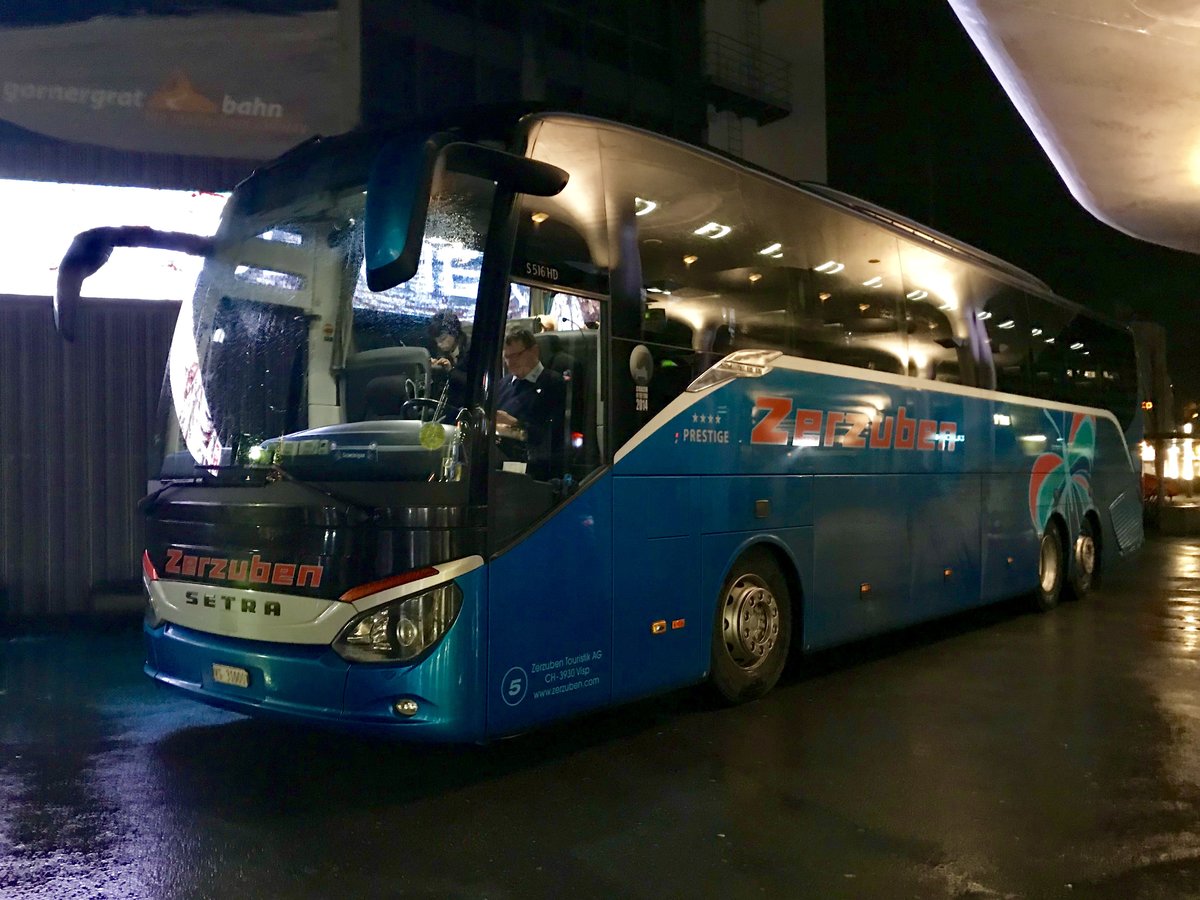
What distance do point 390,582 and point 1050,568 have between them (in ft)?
31.8

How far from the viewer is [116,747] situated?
257 inches

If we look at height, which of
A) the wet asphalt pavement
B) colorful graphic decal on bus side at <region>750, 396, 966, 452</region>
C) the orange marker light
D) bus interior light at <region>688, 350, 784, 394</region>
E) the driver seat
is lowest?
the wet asphalt pavement

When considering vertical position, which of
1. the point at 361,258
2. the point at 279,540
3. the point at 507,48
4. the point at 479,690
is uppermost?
the point at 507,48

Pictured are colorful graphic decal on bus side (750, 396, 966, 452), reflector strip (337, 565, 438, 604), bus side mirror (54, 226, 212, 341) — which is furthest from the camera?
colorful graphic decal on bus side (750, 396, 966, 452)

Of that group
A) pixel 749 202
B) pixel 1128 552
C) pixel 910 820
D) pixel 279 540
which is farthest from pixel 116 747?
pixel 1128 552

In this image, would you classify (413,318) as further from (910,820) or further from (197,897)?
(910,820)

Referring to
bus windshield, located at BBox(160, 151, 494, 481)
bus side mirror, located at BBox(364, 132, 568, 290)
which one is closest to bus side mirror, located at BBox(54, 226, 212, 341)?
bus windshield, located at BBox(160, 151, 494, 481)

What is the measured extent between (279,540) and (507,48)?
14.2 metres

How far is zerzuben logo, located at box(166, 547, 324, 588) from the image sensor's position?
5.28m

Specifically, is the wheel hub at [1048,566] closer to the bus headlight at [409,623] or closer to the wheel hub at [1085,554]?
the wheel hub at [1085,554]

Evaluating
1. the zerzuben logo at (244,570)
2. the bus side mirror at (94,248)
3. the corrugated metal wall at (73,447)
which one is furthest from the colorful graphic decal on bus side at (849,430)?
the corrugated metal wall at (73,447)

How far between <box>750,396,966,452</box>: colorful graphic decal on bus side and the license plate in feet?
11.7

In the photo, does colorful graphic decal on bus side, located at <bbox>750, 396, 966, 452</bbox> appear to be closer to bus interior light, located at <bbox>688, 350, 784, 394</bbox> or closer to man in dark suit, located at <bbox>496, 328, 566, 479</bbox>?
bus interior light, located at <bbox>688, 350, 784, 394</bbox>

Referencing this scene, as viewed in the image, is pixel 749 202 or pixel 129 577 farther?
pixel 129 577
